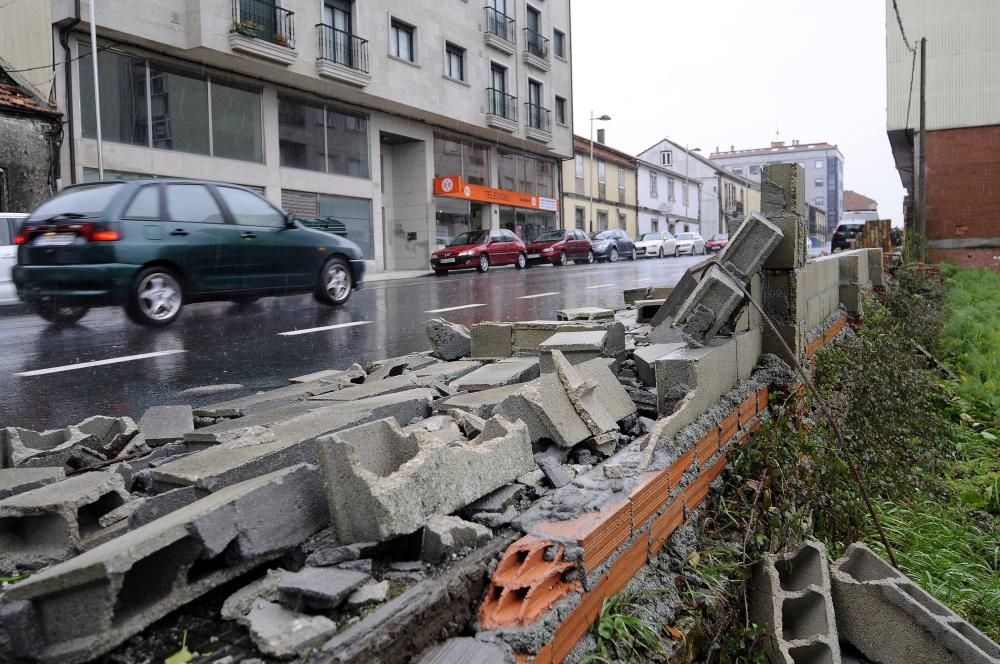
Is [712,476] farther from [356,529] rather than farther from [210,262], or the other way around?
[210,262]

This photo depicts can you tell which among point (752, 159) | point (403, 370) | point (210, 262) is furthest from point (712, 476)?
point (752, 159)

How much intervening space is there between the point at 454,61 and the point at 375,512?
108 ft

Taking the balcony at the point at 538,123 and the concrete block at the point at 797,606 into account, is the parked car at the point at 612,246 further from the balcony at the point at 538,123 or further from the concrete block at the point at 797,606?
the concrete block at the point at 797,606

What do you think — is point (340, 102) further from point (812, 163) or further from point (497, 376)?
point (812, 163)

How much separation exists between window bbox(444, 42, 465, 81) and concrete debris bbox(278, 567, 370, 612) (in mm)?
31456

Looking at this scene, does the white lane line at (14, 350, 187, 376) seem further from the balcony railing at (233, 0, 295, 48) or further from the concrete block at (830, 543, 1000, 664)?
the balcony railing at (233, 0, 295, 48)

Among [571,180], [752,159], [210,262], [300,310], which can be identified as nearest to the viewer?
[210,262]

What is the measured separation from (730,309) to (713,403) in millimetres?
581

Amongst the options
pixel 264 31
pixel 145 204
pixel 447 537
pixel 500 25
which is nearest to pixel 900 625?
pixel 447 537

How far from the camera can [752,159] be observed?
388 feet

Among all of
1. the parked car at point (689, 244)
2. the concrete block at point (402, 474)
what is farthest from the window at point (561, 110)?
the concrete block at point (402, 474)

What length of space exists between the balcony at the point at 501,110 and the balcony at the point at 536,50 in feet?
8.90

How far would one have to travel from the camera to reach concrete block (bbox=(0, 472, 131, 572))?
8.11 feet

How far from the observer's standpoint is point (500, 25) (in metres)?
35.4
